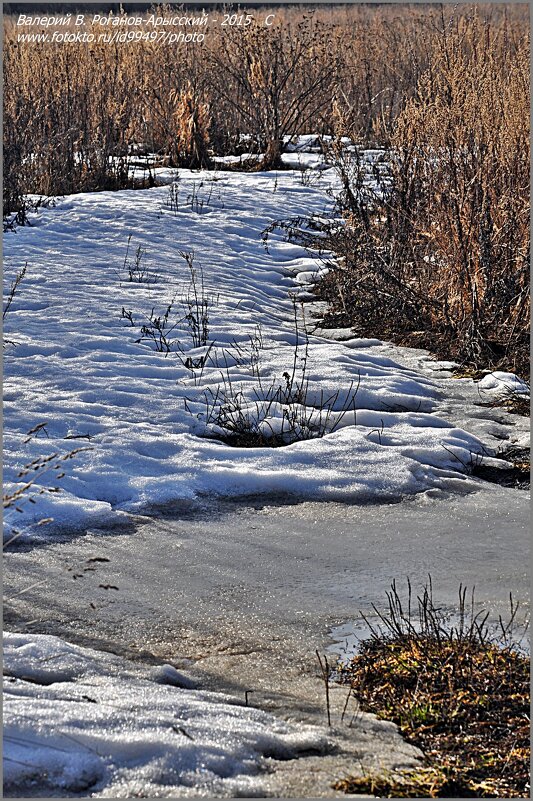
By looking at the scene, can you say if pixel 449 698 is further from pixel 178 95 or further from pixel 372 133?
pixel 372 133

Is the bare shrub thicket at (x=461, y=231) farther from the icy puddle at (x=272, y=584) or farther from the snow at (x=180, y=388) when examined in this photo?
the icy puddle at (x=272, y=584)

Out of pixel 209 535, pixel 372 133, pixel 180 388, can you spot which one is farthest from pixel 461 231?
pixel 372 133

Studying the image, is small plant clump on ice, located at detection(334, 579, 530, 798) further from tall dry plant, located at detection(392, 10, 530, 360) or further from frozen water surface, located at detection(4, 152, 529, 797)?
tall dry plant, located at detection(392, 10, 530, 360)

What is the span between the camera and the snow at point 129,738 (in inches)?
77.1

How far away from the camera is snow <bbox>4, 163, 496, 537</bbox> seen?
4070mm

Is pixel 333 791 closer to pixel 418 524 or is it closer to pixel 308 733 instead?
pixel 308 733

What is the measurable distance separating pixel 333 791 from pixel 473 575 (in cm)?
141

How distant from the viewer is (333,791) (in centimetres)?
198

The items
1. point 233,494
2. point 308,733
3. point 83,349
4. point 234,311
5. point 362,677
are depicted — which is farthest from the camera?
point 234,311

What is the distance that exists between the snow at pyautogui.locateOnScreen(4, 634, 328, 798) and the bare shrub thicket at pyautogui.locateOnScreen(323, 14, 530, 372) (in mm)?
3955

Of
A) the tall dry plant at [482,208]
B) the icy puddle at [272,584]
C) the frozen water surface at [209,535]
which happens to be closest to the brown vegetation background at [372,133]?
the tall dry plant at [482,208]

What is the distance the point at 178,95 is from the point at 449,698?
11.0 metres

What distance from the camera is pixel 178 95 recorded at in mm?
12188

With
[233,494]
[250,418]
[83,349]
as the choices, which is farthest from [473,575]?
[83,349]
